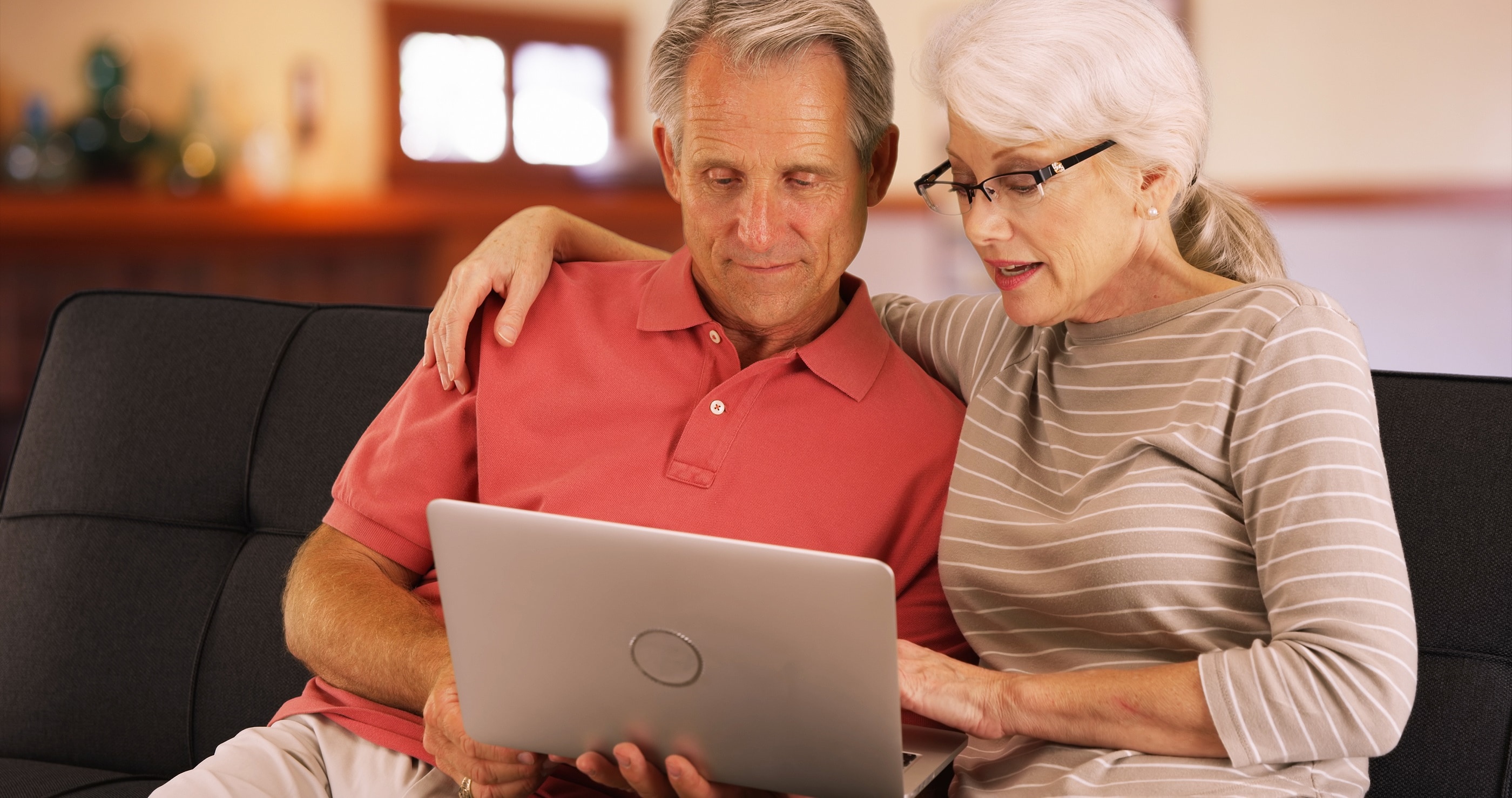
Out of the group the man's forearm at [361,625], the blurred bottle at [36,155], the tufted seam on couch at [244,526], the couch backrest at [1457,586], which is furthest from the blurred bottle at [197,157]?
the couch backrest at [1457,586]

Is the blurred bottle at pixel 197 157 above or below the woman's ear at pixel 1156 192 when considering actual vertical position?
below

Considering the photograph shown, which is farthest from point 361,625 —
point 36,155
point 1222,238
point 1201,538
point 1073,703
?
point 36,155

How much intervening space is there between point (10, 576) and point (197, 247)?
3530 mm

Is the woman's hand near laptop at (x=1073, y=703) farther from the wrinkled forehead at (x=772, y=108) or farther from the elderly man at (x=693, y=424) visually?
the wrinkled forehead at (x=772, y=108)

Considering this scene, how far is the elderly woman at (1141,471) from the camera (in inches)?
39.3

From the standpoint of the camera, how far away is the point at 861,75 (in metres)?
1.40

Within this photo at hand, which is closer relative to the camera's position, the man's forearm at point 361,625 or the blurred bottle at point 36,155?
the man's forearm at point 361,625

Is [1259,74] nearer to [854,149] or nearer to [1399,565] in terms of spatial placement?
[854,149]

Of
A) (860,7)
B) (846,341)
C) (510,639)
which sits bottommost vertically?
(510,639)

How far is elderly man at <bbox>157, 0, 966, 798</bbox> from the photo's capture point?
4.35 feet

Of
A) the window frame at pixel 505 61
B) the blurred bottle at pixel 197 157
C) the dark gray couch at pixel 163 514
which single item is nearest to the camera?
the dark gray couch at pixel 163 514

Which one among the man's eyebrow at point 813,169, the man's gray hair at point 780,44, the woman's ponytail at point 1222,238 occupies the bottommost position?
the woman's ponytail at point 1222,238

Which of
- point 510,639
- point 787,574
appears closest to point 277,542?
point 510,639

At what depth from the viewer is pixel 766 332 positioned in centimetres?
151
